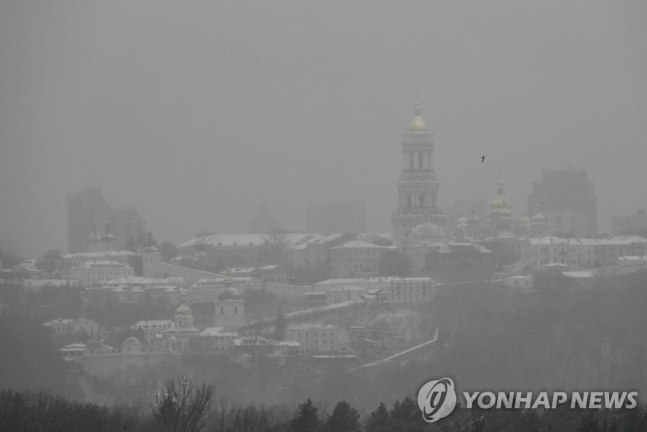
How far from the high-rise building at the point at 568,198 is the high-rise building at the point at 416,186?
16.9 metres

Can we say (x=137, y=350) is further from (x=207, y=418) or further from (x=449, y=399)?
(x=449, y=399)

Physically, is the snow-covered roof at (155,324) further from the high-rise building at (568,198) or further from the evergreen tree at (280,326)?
the high-rise building at (568,198)

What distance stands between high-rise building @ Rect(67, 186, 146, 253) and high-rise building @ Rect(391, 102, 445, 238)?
64.8 ft

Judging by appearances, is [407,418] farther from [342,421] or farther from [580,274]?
[580,274]

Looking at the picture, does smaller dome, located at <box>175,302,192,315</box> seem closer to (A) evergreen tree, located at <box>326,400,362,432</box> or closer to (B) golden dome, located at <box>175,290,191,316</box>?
(B) golden dome, located at <box>175,290,191,316</box>

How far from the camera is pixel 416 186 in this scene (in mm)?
132875

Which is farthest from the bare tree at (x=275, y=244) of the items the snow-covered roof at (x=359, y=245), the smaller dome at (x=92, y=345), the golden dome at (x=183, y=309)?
the smaller dome at (x=92, y=345)

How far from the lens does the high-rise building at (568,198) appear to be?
152m

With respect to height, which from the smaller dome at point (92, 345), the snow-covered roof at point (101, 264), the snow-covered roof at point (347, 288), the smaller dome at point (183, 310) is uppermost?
the snow-covered roof at point (101, 264)

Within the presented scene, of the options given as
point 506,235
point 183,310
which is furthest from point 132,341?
point 506,235

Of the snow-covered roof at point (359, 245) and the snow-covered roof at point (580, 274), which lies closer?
the snow-covered roof at point (580, 274)

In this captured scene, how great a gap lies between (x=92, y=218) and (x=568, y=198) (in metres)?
27.8

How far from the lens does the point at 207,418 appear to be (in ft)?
250

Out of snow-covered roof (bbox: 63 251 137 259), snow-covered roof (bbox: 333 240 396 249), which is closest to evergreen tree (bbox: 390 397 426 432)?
snow-covered roof (bbox: 333 240 396 249)
